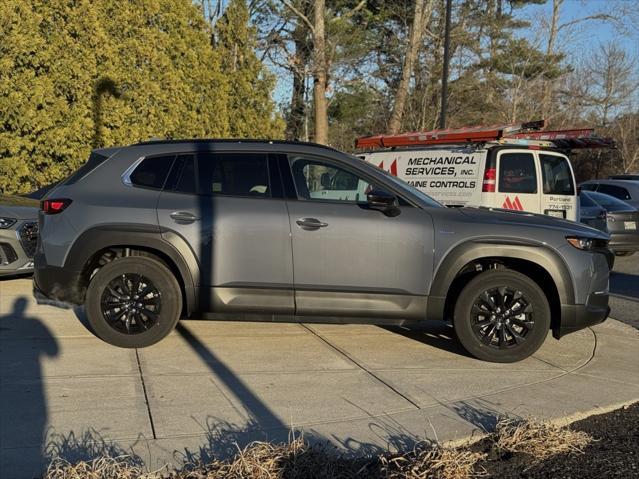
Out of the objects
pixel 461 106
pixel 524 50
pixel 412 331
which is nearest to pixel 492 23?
pixel 524 50

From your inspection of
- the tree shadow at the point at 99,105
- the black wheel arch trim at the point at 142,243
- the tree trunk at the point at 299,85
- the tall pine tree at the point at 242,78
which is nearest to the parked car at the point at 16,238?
the black wheel arch trim at the point at 142,243

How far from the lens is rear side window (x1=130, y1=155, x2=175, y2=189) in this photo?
536 centimetres

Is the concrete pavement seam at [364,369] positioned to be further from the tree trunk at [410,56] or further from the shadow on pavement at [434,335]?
the tree trunk at [410,56]

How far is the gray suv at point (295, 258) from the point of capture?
5.18 meters

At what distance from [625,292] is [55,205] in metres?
8.27

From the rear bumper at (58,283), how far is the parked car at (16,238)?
2295 millimetres

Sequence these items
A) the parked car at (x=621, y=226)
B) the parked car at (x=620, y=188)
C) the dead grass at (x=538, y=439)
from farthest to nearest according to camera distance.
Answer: the parked car at (x=620, y=188) → the parked car at (x=621, y=226) → the dead grass at (x=538, y=439)

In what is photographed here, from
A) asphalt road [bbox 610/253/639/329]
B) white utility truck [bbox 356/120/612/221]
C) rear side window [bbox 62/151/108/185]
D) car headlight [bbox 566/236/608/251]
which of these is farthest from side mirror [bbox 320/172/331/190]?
white utility truck [bbox 356/120/612/221]

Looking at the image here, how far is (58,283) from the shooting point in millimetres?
5266

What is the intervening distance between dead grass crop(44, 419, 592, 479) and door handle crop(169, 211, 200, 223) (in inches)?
88.7

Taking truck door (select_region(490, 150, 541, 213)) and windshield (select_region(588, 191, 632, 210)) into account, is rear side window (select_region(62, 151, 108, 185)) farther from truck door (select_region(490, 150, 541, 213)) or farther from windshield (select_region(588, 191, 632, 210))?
windshield (select_region(588, 191, 632, 210))

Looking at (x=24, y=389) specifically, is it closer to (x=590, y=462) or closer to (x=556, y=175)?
(x=590, y=462)

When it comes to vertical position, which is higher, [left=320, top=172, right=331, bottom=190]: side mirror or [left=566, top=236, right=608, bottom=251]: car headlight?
[left=320, top=172, right=331, bottom=190]: side mirror

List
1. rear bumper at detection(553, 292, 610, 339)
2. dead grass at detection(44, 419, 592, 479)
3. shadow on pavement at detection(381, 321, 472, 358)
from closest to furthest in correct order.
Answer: dead grass at detection(44, 419, 592, 479) < rear bumper at detection(553, 292, 610, 339) < shadow on pavement at detection(381, 321, 472, 358)
